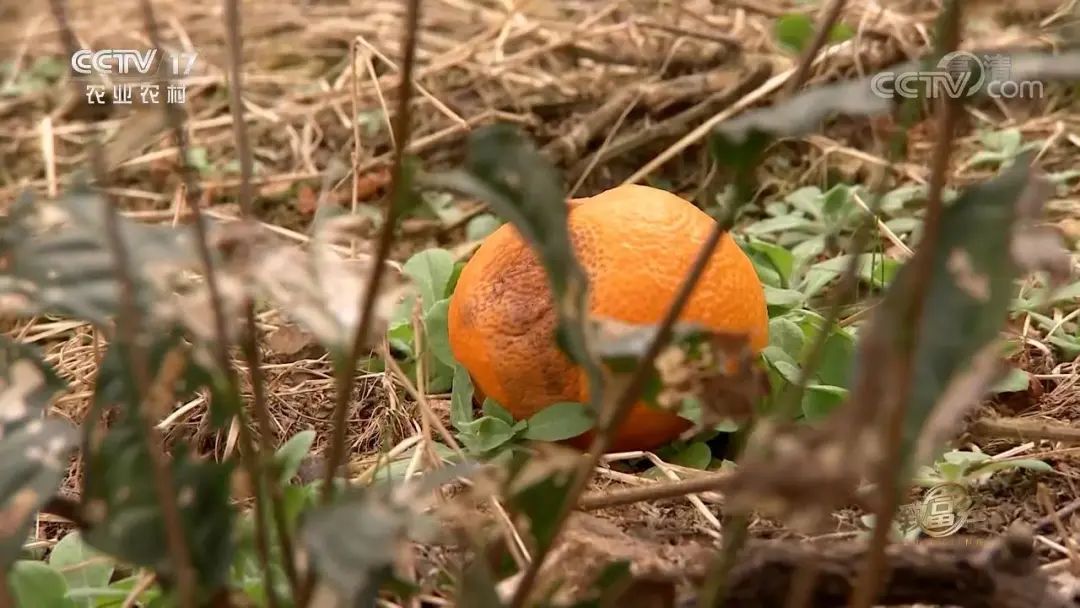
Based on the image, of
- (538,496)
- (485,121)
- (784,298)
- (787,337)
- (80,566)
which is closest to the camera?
(538,496)

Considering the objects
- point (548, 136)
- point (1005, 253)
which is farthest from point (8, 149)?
point (1005, 253)

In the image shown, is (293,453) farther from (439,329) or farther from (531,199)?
(531,199)

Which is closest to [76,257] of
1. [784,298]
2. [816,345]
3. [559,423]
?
[816,345]

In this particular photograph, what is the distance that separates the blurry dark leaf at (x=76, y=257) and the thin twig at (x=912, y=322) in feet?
0.84

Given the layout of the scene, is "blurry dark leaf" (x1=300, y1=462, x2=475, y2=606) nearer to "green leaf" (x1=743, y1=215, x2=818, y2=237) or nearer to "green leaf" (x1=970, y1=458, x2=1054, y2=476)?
"green leaf" (x1=970, y1=458, x2=1054, y2=476)

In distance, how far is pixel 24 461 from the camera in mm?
438

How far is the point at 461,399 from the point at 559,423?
4.1 inches

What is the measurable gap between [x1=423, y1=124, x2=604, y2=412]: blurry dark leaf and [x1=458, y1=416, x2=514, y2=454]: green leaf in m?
0.44

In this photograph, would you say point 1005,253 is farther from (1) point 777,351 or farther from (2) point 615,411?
(1) point 777,351

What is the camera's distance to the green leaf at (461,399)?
0.86 m

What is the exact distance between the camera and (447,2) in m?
2.12

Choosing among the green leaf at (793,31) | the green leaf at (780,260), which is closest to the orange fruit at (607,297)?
the green leaf at (780,260)

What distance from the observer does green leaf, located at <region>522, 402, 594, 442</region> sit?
81 cm

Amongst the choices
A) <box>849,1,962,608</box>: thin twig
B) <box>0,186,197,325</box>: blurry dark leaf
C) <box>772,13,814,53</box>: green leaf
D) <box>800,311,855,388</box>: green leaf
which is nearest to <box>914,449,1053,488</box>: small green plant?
<box>800,311,855,388</box>: green leaf
